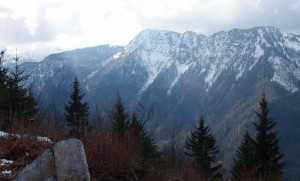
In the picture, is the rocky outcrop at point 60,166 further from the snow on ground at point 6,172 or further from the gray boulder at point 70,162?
the snow on ground at point 6,172

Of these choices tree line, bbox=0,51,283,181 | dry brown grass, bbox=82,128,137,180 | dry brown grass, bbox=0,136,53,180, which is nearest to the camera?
dry brown grass, bbox=82,128,137,180

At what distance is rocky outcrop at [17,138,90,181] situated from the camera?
4598mm

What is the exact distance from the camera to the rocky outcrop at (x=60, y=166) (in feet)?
15.1

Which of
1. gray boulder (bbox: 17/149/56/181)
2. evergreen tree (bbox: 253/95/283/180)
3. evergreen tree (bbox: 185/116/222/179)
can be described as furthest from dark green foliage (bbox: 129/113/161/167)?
evergreen tree (bbox: 185/116/222/179)

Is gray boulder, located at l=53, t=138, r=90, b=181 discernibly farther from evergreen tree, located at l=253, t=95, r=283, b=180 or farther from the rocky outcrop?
evergreen tree, located at l=253, t=95, r=283, b=180

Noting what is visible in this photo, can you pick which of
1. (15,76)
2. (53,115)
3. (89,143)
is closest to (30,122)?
(53,115)

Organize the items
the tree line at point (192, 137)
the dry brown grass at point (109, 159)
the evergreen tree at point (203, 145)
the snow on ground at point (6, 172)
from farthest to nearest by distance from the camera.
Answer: the evergreen tree at point (203, 145) → the tree line at point (192, 137) → the dry brown grass at point (109, 159) → the snow on ground at point (6, 172)

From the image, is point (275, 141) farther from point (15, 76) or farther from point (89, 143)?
point (89, 143)

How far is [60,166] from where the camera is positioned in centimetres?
464

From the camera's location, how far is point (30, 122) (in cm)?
697

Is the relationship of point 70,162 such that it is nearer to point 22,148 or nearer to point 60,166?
point 60,166

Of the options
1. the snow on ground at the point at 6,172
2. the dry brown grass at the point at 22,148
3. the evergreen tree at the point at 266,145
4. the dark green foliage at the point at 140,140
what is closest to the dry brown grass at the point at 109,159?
the dark green foliage at the point at 140,140

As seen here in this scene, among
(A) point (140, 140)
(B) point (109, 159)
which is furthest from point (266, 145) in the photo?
(B) point (109, 159)

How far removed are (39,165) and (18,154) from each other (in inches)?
64.6
